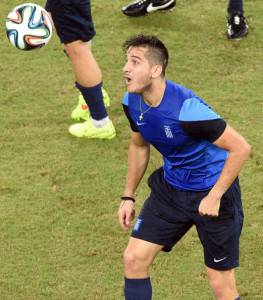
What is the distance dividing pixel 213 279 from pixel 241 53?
414cm

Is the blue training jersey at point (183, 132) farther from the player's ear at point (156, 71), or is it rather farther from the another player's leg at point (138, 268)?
the another player's leg at point (138, 268)

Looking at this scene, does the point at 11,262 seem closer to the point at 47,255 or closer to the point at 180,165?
the point at 47,255

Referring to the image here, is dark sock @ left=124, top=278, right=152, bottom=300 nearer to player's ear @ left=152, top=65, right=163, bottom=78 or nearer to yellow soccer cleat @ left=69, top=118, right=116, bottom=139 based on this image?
player's ear @ left=152, top=65, right=163, bottom=78

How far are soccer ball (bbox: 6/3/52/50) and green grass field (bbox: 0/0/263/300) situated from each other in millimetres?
919

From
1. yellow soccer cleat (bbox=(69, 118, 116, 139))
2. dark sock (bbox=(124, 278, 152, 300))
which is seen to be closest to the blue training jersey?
dark sock (bbox=(124, 278, 152, 300))

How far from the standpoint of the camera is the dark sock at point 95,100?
6993 millimetres

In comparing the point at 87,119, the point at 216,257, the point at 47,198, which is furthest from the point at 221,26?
the point at 216,257

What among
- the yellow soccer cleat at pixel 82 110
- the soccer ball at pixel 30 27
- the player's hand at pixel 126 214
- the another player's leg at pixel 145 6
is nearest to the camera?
the player's hand at pixel 126 214

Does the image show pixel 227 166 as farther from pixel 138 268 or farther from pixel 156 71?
pixel 138 268

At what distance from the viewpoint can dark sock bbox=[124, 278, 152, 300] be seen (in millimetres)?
Answer: 4918

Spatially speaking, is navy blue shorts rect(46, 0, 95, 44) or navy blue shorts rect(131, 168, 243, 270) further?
navy blue shorts rect(46, 0, 95, 44)

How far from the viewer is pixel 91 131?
286 inches

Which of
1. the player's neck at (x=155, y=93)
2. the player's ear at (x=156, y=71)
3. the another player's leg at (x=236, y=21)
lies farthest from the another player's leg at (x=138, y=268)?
the another player's leg at (x=236, y=21)

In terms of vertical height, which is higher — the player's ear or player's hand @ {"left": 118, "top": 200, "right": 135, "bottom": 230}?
the player's ear
